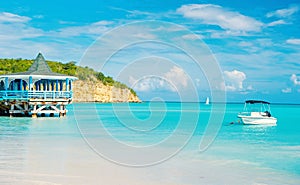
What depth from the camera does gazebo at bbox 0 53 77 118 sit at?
31.4 m

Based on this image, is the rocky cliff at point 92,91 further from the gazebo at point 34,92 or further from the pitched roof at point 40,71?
the gazebo at point 34,92

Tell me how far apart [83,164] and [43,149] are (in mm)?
3572

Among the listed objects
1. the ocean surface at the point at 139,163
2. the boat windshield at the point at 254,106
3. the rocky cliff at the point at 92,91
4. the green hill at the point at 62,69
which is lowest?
the ocean surface at the point at 139,163

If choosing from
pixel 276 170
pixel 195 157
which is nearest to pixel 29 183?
pixel 195 157

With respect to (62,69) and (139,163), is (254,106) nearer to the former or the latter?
(62,69)

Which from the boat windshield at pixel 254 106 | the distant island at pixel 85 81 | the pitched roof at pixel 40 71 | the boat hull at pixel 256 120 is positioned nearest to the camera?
the pitched roof at pixel 40 71

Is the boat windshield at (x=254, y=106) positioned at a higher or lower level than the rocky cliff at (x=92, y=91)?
lower

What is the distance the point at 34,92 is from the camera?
31625 millimetres

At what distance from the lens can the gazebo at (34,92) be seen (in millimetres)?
31438

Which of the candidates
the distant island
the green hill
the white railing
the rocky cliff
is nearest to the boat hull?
the white railing

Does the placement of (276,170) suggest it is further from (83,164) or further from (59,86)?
(59,86)

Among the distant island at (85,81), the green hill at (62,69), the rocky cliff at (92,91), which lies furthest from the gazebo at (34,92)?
the rocky cliff at (92,91)

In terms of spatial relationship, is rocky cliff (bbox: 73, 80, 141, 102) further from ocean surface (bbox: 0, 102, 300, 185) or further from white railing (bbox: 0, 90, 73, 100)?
ocean surface (bbox: 0, 102, 300, 185)

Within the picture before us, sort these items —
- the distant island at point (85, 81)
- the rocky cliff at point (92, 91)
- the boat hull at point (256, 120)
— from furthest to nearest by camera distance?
the rocky cliff at point (92, 91)
the distant island at point (85, 81)
the boat hull at point (256, 120)
